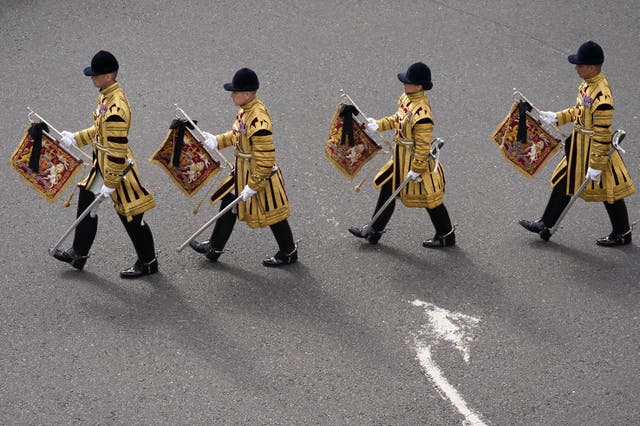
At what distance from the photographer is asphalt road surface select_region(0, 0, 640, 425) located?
7.09 m

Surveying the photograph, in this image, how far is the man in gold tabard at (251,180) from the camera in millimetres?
7875

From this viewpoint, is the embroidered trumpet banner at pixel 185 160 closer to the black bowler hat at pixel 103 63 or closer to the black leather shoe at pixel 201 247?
the black leather shoe at pixel 201 247

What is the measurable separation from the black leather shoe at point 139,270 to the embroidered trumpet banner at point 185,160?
0.70 meters

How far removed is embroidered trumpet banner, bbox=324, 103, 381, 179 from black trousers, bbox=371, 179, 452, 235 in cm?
35

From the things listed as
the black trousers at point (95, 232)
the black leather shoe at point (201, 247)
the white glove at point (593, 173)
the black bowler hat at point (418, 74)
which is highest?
the black bowler hat at point (418, 74)

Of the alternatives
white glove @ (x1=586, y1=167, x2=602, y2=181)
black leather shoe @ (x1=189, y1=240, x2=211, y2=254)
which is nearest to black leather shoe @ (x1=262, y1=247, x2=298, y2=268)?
black leather shoe @ (x1=189, y1=240, x2=211, y2=254)

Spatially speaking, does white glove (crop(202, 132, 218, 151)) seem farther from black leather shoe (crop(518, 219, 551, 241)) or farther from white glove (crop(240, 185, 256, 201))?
black leather shoe (crop(518, 219, 551, 241))

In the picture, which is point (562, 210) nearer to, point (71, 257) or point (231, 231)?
point (231, 231)

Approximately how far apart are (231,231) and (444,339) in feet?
6.99

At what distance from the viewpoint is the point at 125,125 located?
773cm

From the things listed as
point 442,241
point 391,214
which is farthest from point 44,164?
point 442,241

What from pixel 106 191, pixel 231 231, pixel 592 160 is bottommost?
pixel 231 231

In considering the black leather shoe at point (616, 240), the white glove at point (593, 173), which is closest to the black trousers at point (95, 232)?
the white glove at point (593, 173)

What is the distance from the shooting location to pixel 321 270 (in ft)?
28.0
